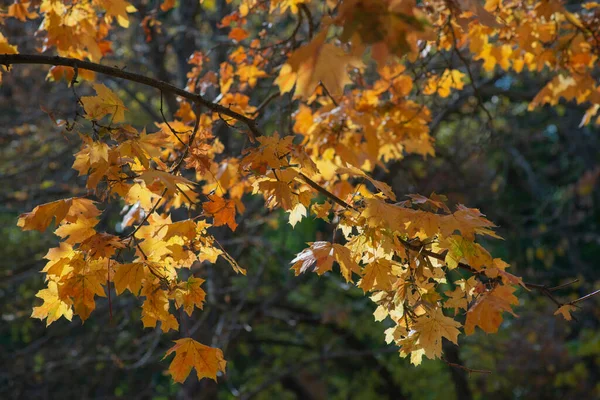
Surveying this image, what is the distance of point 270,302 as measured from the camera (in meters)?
5.23

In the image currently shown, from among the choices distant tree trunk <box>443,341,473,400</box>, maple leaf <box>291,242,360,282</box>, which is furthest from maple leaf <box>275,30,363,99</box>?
distant tree trunk <box>443,341,473,400</box>

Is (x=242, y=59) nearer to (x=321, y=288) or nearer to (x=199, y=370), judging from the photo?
(x=199, y=370)

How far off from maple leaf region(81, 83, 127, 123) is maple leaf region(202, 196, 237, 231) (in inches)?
14.2

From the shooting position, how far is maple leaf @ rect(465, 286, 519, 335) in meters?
1.80

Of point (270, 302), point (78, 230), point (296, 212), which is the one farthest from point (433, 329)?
point (270, 302)

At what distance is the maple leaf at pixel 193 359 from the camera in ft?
6.19

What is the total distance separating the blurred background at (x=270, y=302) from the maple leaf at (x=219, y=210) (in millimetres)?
2638

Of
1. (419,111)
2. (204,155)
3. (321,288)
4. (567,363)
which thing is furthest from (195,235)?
(567,363)

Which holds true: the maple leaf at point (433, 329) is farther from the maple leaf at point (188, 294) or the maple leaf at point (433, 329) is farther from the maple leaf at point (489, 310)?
the maple leaf at point (188, 294)

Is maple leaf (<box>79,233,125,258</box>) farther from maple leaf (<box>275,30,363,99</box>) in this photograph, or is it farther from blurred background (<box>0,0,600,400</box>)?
blurred background (<box>0,0,600,400</box>)

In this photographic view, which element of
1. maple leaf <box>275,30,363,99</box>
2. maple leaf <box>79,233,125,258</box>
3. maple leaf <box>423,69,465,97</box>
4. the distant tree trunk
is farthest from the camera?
the distant tree trunk

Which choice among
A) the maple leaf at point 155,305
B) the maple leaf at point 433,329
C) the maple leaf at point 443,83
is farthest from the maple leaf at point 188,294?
the maple leaf at point 443,83

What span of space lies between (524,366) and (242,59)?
4.65 m

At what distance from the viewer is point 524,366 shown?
655 centimetres
